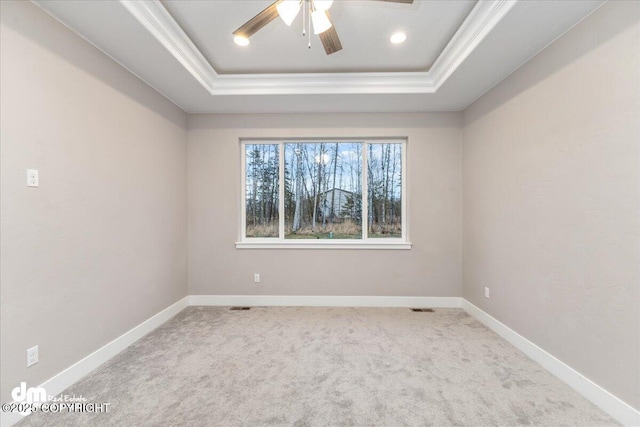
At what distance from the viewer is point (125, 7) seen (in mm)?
1701

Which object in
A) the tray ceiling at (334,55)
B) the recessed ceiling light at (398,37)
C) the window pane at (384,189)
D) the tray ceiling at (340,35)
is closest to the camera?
the tray ceiling at (334,55)

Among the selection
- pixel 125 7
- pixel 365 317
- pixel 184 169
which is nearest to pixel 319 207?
pixel 365 317

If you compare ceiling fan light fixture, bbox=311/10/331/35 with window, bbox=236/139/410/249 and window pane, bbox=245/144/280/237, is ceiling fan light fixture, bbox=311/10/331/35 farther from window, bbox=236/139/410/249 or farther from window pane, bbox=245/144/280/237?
window pane, bbox=245/144/280/237

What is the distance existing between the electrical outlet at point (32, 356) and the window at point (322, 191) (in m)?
2.15

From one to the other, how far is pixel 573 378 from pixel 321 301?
95.1 inches

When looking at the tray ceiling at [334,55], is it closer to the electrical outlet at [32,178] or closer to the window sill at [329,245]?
the electrical outlet at [32,178]

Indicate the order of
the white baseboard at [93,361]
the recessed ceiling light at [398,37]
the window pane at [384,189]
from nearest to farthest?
the white baseboard at [93,361] < the recessed ceiling light at [398,37] < the window pane at [384,189]

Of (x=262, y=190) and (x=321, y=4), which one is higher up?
(x=321, y=4)

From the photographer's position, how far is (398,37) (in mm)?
2291

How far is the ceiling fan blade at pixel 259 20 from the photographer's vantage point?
1641mm

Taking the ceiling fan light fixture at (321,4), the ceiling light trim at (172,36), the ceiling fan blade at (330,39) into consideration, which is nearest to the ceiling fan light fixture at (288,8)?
the ceiling fan light fixture at (321,4)

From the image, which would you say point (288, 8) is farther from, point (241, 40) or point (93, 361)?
point (93, 361)

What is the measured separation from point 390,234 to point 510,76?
2163 millimetres

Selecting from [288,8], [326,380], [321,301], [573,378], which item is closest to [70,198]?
[288,8]
